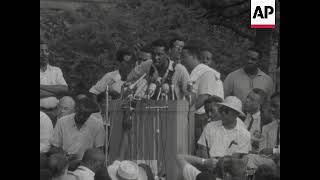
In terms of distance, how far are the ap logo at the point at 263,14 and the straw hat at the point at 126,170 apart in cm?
260

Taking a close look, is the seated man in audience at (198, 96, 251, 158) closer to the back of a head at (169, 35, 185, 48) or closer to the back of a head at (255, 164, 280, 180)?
the back of a head at (255, 164, 280, 180)

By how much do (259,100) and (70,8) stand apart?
2959mm

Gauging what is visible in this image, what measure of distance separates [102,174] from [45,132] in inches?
38.0

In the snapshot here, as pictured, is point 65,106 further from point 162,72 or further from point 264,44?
point 264,44

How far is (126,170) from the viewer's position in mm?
8836

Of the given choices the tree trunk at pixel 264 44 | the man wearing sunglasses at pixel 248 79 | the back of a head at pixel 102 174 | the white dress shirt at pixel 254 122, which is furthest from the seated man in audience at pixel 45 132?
the tree trunk at pixel 264 44

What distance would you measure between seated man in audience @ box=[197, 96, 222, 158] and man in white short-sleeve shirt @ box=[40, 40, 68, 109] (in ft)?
6.50

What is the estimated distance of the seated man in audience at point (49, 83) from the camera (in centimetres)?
871

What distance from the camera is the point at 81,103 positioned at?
8766 millimetres

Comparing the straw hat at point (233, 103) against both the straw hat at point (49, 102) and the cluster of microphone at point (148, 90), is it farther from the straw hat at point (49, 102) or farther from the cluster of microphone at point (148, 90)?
the straw hat at point (49, 102)

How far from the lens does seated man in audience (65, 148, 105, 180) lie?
875 cm

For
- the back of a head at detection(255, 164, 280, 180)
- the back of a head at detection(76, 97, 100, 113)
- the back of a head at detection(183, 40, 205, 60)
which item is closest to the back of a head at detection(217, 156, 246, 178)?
the back of a head at detection(255, 164, 280, 180)

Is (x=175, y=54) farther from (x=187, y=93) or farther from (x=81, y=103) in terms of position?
(x=81, y=103)

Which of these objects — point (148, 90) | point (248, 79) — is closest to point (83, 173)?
point (148, 90)
